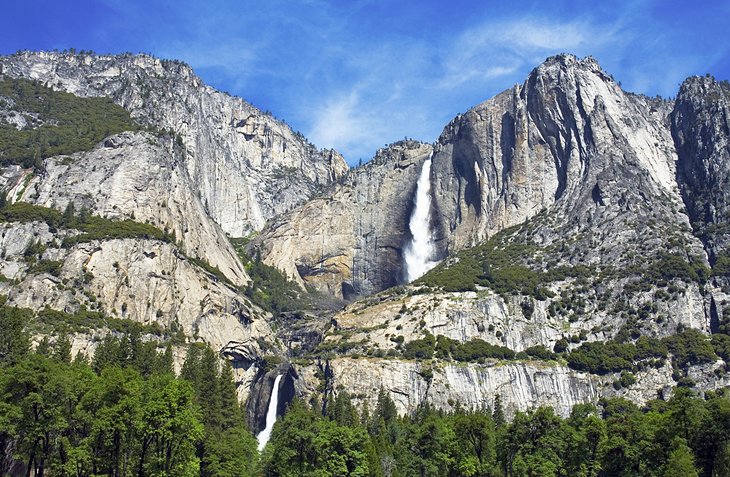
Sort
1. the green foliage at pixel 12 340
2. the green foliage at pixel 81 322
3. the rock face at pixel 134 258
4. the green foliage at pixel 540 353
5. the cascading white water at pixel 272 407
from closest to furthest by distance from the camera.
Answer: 1. the green foliage at pixel 12 340
2. the green foliage at pixel 81 322
3. the rock face at pixel 134 258
4. the green foliage at pixel 540 353
5. the cascading white water at pixel 272 407

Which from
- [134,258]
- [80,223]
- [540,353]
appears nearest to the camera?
[540,353]

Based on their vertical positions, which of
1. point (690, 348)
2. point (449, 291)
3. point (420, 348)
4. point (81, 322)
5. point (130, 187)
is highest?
point (130, 187)

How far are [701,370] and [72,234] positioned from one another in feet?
396

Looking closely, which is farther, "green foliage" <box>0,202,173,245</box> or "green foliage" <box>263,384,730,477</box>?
"green foliage" <box>0,202,173,245</box>

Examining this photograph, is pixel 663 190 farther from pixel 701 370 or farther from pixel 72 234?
pixel 72 234

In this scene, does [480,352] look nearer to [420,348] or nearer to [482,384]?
[482,384]

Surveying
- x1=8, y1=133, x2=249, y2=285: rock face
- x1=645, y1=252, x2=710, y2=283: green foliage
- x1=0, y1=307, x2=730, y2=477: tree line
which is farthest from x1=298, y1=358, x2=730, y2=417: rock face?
x1=8, y1=133, x2=249, y2=285: rock face

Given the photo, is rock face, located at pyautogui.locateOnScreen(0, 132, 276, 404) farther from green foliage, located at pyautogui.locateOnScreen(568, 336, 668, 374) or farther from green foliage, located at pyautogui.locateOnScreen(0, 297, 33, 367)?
green foliage, located at pyautogui.locateOnScreen(568, 336, 668, 374)

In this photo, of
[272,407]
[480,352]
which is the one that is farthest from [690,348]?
[272,407]

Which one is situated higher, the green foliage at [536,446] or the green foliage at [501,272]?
the green foliage at [501,272]

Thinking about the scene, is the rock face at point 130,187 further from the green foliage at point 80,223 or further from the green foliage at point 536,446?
the green foliage at point 536,446

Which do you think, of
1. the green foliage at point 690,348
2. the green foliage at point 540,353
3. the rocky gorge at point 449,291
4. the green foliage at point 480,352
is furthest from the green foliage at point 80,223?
the green foliage at point 690,348

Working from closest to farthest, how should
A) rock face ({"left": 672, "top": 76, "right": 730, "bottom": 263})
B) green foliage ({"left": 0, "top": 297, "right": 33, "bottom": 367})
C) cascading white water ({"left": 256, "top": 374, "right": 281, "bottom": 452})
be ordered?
1. green foliage ({"left": 0, "top": 297, "right": 33, "bottom": 367})
2. cascading white water ({"left": 256, "top": 374, "right": 281, "bottom": 452})
3. rock face ({"left": 672, "top": 76, "right": 730, "bottom": 263})

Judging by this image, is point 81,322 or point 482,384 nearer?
point 81,322
